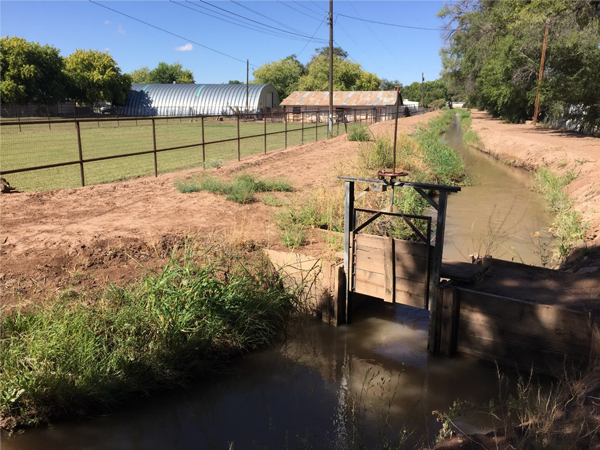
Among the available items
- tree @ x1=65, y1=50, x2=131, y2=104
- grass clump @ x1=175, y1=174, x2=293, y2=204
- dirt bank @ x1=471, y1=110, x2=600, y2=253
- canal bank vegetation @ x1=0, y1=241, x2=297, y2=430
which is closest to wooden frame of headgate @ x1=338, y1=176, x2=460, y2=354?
canal bank vegetation @ x1=0, y1=241, x2=297, y2=430

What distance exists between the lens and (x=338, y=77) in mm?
99625

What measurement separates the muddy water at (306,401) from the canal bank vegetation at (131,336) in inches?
8.1

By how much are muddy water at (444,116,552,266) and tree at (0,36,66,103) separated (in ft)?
169

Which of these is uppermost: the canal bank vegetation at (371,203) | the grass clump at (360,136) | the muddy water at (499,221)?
the grass clump at (360,136)

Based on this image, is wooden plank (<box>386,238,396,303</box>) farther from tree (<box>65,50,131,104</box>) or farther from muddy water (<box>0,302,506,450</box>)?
tree (<box>65,50,131,104</box>)

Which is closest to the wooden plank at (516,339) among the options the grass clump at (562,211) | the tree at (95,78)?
the grass clump at (562,211)

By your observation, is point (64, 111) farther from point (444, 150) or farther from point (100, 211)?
point (100, 211)

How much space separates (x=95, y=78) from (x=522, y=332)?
67447mm

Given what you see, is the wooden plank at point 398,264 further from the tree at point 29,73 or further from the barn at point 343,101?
the barn at point 343,101

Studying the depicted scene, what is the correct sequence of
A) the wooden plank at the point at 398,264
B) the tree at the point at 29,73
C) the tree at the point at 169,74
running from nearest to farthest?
the wooden plank at the point at 398,264, the tree at the point at 29,73, the tree at the point at 169,74

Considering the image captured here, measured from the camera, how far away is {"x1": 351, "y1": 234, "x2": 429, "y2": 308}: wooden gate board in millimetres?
6414

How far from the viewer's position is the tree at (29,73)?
2095 inches

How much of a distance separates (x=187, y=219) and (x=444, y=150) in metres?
13.4

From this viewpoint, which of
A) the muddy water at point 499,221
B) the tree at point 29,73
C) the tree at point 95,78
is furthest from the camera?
the tree at point 95,78
